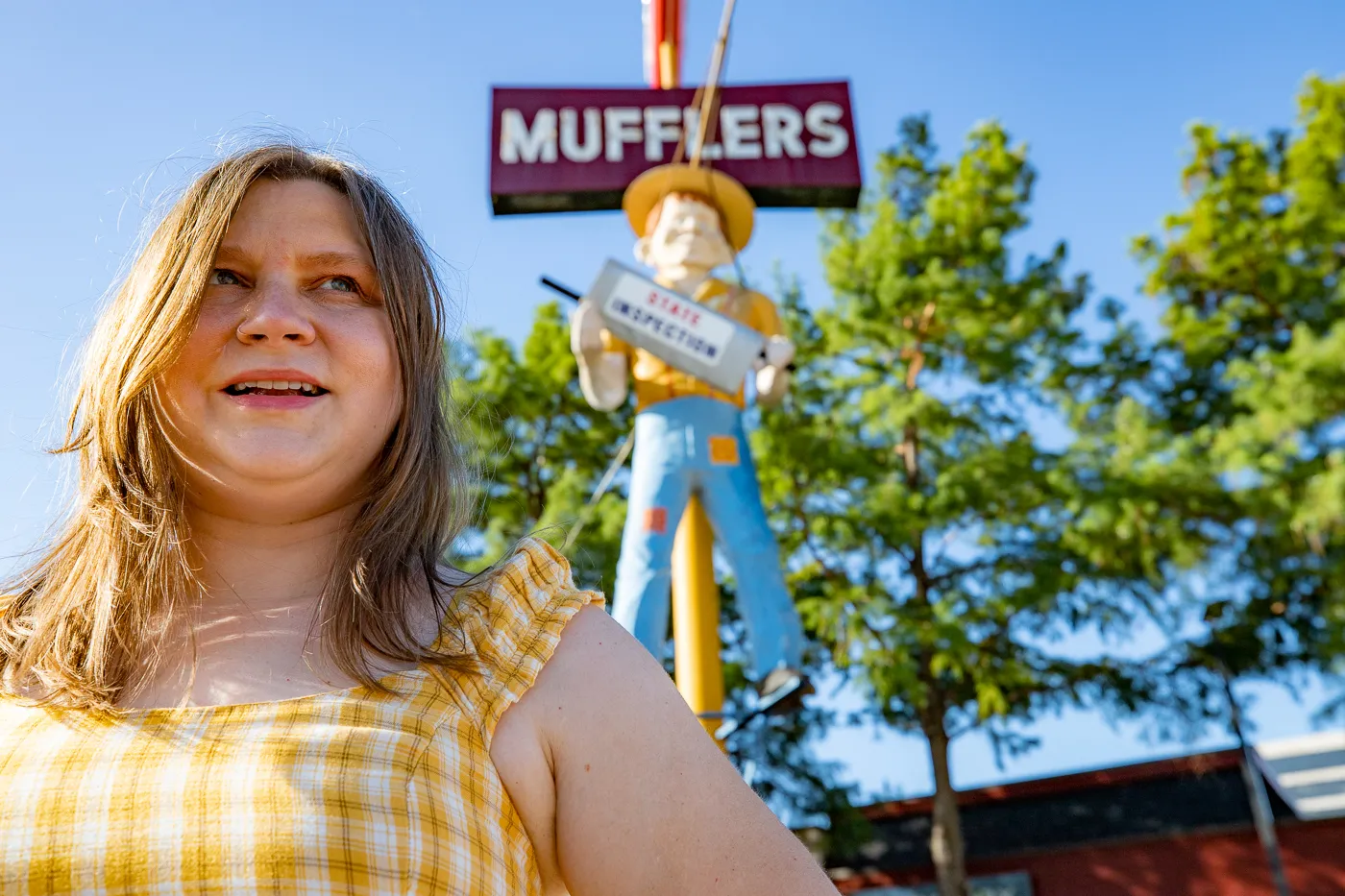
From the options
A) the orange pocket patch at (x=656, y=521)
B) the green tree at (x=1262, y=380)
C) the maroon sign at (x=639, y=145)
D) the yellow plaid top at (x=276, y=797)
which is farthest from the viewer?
the green tree at (x=1262, y=380)

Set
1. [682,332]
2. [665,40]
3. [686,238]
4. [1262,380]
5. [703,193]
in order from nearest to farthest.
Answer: [682,332]
[686,238]
[703,193]
[665,40]
[1262,380]

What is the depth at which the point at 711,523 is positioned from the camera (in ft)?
14.7

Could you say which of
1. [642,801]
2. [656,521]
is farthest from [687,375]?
[642,801]

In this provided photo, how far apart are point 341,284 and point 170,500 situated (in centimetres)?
23

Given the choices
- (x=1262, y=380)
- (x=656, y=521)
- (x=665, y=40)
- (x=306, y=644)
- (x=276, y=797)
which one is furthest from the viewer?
(x=1262, y=380)

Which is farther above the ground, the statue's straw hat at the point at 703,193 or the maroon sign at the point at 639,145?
the maroon sign at the point at 639,145

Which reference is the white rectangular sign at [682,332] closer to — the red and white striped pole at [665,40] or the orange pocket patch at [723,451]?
the orange pocket patch at [723,451]

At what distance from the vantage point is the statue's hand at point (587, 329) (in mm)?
4477

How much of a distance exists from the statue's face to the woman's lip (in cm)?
394

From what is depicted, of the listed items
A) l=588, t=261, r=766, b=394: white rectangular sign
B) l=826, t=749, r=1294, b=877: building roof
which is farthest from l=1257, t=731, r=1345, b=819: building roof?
l=588, t=261, r=766, b=394: white rectangular sign

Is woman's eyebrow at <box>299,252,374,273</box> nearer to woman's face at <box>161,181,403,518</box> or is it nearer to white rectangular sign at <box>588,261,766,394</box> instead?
woman's face at <box>161,181,403,518</box>

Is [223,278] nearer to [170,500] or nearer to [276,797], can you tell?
[170,500]

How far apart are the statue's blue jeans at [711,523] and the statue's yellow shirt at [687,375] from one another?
0.16 feet

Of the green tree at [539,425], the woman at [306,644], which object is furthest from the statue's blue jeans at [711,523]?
the green tree at [539,425]
